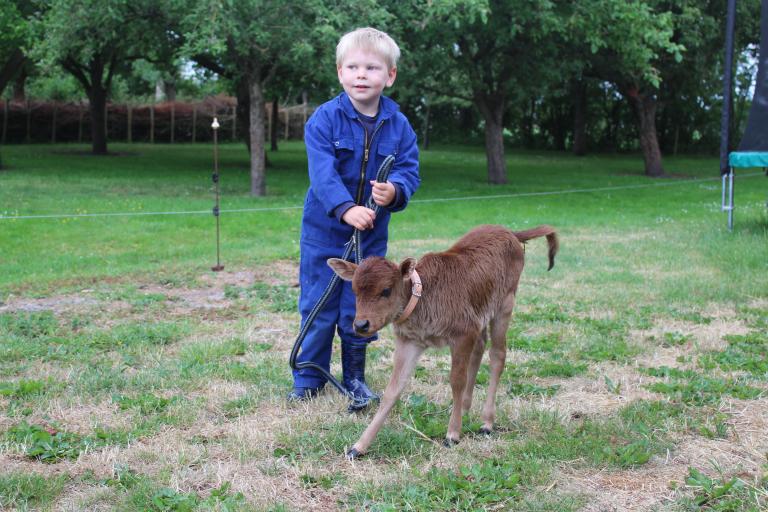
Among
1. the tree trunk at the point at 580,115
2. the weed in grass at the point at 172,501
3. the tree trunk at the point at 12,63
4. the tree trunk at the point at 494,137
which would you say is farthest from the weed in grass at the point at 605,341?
the tree trunk at the point at 580,115

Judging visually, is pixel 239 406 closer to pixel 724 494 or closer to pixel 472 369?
pixel 472 369

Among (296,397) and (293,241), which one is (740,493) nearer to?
(296,397)

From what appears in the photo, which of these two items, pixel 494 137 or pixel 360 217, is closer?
pixel 360 217

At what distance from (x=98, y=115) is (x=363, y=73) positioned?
24.4m

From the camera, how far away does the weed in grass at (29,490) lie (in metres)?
3.27

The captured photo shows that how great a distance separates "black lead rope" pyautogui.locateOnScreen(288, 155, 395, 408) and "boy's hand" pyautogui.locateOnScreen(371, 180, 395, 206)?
4.6 inches

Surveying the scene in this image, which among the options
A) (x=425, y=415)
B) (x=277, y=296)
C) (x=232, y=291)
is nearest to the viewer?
(x=425, y=415)

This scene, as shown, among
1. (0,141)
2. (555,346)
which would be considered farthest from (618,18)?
(0,141)

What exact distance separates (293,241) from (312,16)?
5562 mm

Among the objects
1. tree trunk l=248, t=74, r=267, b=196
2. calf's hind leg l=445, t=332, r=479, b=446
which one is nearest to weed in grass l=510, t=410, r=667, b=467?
calf's hind leg l=445, t=332, r=479, b=446

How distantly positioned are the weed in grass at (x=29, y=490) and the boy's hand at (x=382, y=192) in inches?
77.6

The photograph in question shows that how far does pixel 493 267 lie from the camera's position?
4113 mm

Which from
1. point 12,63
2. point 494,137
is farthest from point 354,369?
point 12,63

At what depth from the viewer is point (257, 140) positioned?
55.0 ft
